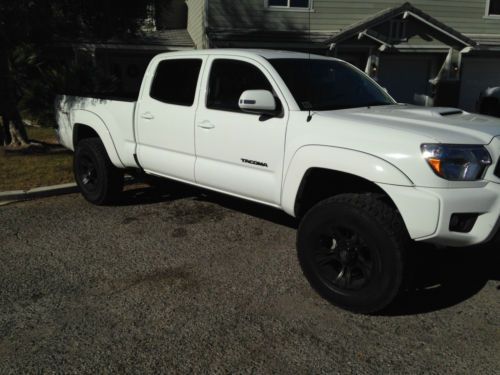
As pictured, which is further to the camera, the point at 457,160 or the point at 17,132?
the point at 17,132

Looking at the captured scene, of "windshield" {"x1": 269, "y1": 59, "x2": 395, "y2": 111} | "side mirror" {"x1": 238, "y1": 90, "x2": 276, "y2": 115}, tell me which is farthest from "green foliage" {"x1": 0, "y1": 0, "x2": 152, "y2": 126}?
"side mirror" {"x1": 238, "y1": 90, "x2": 276, "y2": 115}

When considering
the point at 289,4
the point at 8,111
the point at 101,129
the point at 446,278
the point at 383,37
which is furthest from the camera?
the point at 383,37

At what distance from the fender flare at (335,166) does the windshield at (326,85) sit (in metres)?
0.52

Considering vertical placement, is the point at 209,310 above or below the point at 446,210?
below

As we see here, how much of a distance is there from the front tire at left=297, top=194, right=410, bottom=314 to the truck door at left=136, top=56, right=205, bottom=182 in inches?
66.5

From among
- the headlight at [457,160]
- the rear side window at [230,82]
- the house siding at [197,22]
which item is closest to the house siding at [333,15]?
the house siding at [197,22]

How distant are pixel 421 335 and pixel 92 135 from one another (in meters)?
4.81

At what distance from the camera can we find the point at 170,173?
5.15 m

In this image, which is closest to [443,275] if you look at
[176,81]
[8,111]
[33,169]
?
[176,81]

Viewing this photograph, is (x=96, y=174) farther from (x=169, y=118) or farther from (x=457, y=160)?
(x=457, y=160)

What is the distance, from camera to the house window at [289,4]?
15281 mm

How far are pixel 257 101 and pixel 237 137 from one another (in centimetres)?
51

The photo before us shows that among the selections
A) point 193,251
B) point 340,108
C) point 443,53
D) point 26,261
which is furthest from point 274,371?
point 443,53

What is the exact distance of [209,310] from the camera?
3561 millimetres
